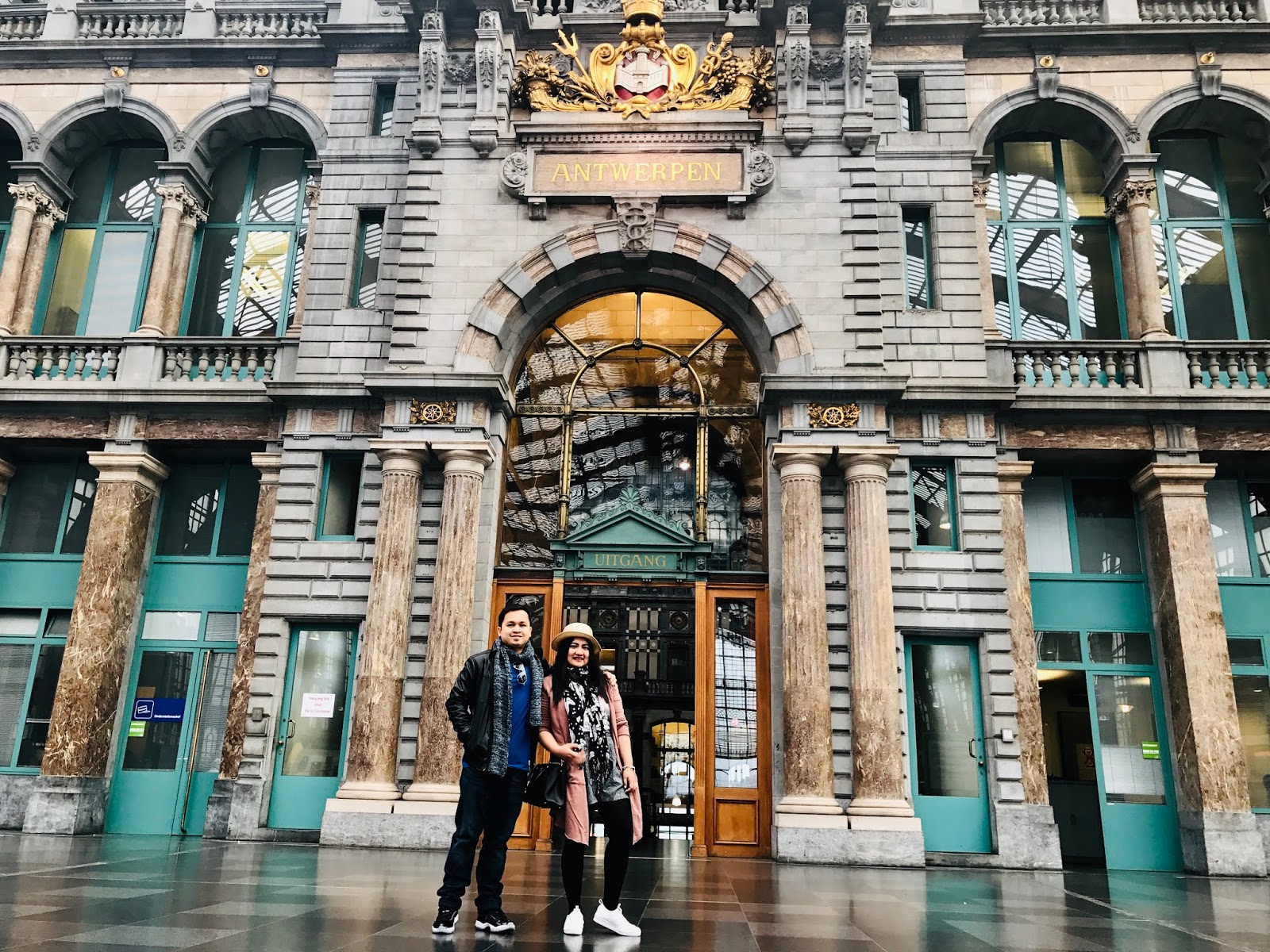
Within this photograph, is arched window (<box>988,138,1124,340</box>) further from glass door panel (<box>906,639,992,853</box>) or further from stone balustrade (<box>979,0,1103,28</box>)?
glass door panel (<box>906,639,992,853</box>)

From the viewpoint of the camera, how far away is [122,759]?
16.6m

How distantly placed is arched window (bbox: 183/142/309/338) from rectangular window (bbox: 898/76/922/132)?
463 inches

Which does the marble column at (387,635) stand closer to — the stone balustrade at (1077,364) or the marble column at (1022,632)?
the marble column at (1022,632)

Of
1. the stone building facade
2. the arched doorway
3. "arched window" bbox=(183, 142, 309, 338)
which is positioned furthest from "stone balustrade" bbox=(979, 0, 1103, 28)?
"arched window" bbox=(183, 142, 309, 338)

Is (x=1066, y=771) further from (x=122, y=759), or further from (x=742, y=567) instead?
(x=122, y=759)

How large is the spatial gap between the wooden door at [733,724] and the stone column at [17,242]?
1457 cm

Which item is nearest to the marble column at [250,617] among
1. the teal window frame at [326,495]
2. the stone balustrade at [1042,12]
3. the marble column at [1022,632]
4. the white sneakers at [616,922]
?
the teal window frame at [326,495]

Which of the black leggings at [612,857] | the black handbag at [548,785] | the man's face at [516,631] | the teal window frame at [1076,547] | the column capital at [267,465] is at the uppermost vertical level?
the column capital at [267,465]

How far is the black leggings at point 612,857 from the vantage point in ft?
23.0

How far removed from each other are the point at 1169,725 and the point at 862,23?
42.7ft

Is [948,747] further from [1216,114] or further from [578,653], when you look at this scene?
[1216,114]

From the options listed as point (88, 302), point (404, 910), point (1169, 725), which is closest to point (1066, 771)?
point (1169, 725)

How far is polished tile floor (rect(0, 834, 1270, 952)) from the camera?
6.46 meters

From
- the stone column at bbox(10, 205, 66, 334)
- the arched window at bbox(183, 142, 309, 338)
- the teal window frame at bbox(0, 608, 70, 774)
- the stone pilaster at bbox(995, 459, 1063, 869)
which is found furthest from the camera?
the arched window at bbox(183, 142, 309, 338)
